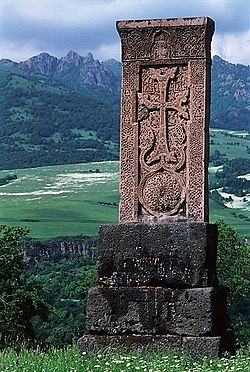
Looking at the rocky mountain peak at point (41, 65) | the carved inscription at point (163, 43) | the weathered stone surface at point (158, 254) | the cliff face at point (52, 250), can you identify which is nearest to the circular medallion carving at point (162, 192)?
the weathered stone surface at point (158, 254)

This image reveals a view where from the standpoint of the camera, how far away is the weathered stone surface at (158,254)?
30.7 feet

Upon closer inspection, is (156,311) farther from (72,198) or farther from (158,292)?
(72,198)

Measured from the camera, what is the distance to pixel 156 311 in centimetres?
936

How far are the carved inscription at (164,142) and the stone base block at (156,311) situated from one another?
0.87m

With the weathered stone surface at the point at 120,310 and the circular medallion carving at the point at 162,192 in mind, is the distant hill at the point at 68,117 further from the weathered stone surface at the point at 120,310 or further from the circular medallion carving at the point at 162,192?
the weathered stone surface at the point at 120,310

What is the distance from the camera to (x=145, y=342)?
935cm

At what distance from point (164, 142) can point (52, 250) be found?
37.1 meters

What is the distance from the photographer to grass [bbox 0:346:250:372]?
26.7 ft

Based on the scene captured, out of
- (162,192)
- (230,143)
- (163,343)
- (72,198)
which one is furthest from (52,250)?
(163,343)

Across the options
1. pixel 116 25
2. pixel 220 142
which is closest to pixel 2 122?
pixel 220 142

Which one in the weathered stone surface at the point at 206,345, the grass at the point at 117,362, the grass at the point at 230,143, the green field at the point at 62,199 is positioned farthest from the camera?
the grass at the point at 230,143

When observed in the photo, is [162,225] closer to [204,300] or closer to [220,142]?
[204,300]

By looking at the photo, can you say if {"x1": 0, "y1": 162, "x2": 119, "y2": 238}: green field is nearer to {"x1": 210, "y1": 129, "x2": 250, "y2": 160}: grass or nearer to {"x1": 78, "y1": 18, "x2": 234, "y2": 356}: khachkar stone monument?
{"x1": 210, "y1": 129, "x2": 250, "y2": 160}: grass

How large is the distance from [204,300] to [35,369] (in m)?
1.92
